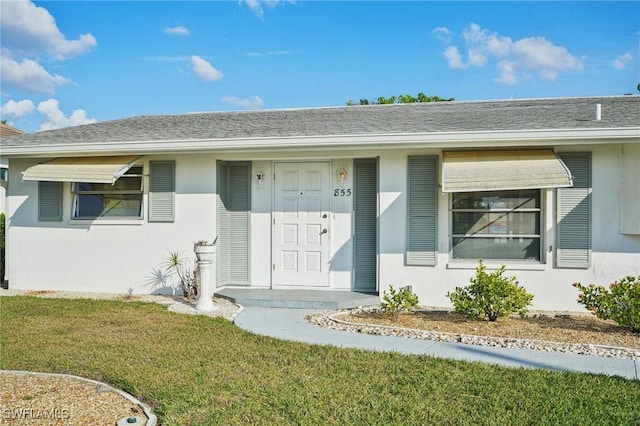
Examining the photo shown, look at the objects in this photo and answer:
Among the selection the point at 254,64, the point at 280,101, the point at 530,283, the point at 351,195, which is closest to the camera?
the point at 530,283

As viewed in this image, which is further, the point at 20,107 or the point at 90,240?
the point at 20,107

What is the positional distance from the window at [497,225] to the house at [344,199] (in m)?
0.03

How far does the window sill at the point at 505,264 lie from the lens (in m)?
9.45

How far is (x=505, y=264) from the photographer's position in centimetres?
955

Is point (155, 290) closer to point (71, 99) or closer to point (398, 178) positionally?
point (398, 178)

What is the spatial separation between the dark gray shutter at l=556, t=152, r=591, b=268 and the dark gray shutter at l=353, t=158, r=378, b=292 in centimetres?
354

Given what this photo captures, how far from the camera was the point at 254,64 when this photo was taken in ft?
70.9

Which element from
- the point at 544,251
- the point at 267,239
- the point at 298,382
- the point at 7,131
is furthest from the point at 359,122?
the point at 7,131

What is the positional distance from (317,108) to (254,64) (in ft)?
27.8

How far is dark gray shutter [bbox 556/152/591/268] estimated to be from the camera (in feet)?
30.2

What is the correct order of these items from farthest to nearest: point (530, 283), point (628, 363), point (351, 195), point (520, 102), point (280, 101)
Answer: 1. point (280, 101)
2. point (520, 102)
3. point (351, 195)
4. point (530, 283)
5. point (628, 363)

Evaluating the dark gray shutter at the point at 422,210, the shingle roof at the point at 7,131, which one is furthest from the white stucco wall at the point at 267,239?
the shingle roof at the point at 7,131

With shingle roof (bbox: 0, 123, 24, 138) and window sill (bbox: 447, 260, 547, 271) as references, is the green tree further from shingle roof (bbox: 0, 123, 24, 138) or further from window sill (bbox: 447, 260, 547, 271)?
window sill (bbox: 447, 260, 547, 271)

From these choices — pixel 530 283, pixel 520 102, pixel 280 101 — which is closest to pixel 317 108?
pixel 520 102
